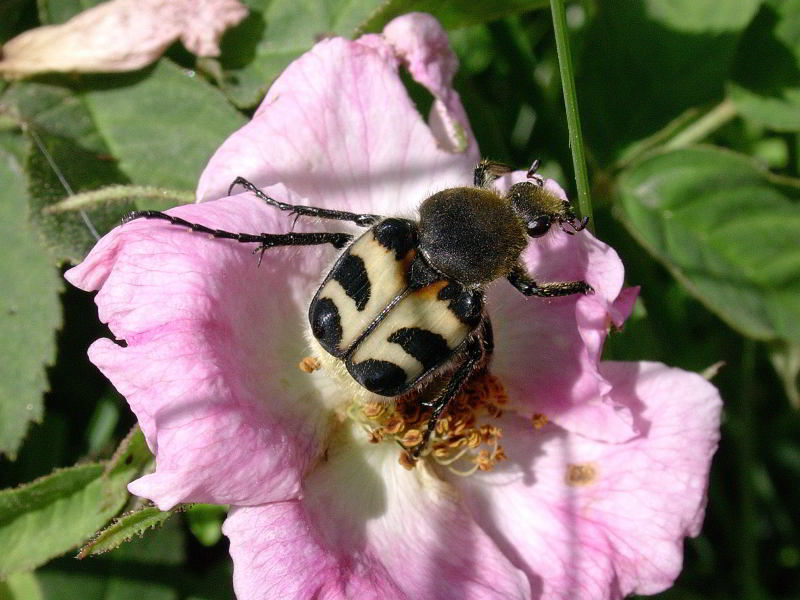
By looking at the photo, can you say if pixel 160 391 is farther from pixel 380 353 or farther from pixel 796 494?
pixel 796 494

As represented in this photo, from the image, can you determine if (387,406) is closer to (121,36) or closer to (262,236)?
(262,236)

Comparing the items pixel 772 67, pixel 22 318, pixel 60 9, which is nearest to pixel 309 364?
pixel 22 318

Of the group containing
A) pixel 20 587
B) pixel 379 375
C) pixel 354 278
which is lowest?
pixel 20 587

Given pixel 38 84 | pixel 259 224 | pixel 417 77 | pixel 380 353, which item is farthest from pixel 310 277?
pixel 38 84

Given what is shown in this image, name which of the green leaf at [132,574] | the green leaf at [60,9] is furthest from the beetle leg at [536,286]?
the green leaf at [60,9]

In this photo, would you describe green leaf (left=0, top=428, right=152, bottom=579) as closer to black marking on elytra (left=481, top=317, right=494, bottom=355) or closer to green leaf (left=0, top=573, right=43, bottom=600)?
green leaf (left=0, top=573, right=43, bottom=600)

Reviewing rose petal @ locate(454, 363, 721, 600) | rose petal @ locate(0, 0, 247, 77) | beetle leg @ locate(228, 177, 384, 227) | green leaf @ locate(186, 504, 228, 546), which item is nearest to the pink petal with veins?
rose petal @ locate(454, 363, 721, 600)

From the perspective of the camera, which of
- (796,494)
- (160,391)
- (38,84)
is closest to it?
(160,391)
